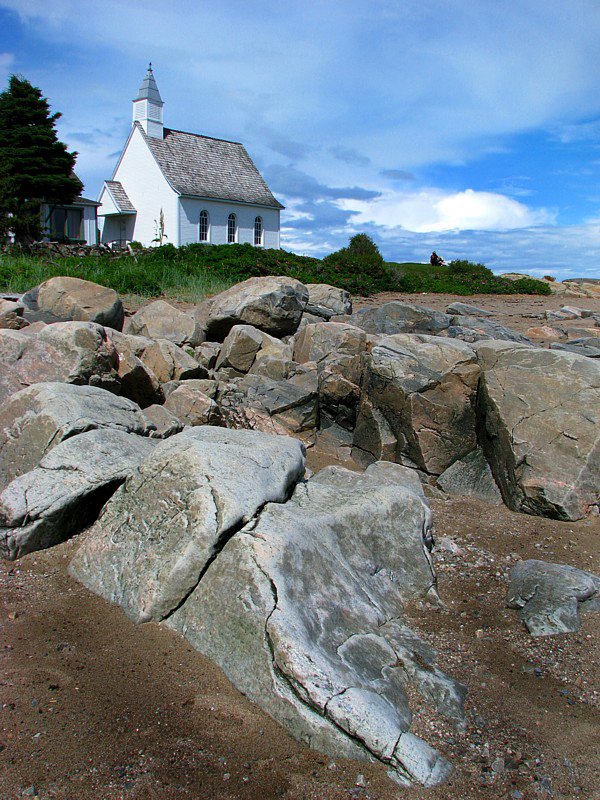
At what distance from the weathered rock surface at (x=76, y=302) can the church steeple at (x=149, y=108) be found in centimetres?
2625

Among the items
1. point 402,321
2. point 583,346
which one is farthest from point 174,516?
point 583,346

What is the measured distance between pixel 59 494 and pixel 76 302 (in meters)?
5.11

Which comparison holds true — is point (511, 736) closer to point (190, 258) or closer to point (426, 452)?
point (426, 452)

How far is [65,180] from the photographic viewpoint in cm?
3091

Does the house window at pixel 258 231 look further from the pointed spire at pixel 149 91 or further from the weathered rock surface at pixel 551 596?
the weathered rock surface at pixel 551 596

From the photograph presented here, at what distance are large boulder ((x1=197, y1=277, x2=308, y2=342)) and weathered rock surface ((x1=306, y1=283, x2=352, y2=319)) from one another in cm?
130

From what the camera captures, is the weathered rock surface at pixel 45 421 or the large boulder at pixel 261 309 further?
the large boulder at pixel 261 309

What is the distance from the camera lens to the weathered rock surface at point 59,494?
4.38 metres

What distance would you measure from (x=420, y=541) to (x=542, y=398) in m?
2.65

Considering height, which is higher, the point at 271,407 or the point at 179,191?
the point at 179,191

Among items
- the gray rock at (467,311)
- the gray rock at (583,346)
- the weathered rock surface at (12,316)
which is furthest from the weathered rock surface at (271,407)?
the gray rock at (467,311)

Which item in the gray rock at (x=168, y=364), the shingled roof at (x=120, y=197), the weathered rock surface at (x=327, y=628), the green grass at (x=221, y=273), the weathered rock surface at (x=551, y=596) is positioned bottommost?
the weathered rock surface at (x=551, y=596)

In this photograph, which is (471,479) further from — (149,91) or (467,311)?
(149,91)

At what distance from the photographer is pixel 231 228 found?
34375mm
